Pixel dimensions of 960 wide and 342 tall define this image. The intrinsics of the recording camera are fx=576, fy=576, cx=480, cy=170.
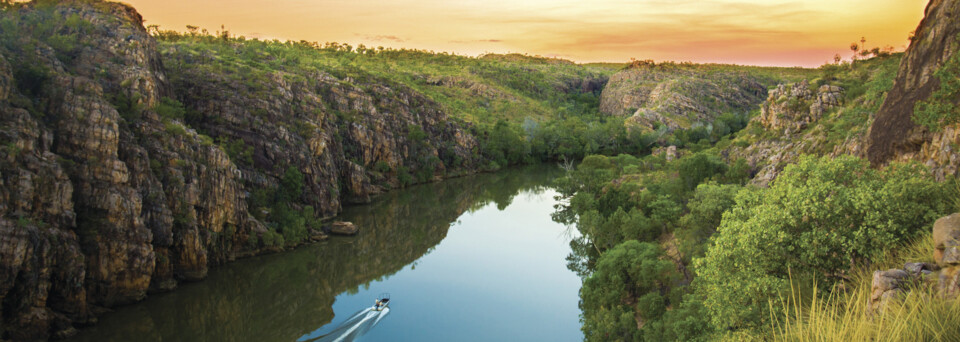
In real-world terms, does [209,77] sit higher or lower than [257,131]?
higher

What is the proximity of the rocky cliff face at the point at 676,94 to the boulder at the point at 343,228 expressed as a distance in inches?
3250

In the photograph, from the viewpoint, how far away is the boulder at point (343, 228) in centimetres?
4684

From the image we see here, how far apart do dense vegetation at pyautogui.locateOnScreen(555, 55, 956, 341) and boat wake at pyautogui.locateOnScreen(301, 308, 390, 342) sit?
10.6 m

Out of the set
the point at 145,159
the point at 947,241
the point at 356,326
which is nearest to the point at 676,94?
the point at 356,326

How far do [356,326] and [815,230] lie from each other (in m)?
21.0

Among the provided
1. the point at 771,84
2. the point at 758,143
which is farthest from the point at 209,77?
the point at 771,84

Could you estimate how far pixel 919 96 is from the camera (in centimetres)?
2214

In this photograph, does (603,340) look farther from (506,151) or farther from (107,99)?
(506,151)

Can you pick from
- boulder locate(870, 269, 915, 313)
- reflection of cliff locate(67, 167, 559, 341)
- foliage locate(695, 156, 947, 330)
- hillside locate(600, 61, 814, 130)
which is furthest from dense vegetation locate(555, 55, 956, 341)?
hillside locate(600, 61, 814, 130)

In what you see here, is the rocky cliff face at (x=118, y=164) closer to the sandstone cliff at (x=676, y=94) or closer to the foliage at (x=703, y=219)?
the foliage at (x=703, y=219)

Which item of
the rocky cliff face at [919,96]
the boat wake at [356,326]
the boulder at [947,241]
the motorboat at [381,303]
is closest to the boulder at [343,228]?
the motorboat at [381,303]

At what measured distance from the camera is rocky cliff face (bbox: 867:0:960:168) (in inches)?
796

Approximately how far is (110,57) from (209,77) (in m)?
12.1

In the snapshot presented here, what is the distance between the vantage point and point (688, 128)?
115m
